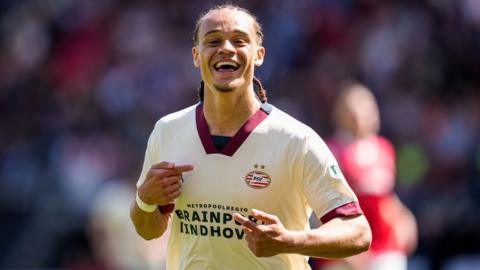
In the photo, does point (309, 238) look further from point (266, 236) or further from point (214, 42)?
point (214, 42)

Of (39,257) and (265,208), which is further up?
(265,208)

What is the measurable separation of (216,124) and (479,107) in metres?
7.81

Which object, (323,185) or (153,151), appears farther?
(153,151)

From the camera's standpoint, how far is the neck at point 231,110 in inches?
216

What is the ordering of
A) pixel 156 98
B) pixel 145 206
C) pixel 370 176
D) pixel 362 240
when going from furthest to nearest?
1. pixel 156 98
2. pixel 370 176
3. pixel 145 206
4. pixel 362 240


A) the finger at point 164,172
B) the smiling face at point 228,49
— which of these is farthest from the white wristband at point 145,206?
the smiling face at point 228,49

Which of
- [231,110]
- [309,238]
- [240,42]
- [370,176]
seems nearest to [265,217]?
[309,238]

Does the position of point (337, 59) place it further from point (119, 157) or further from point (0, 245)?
point (0, 245)

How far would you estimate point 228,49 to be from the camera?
5344 millimetres

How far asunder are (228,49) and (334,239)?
1.00 m

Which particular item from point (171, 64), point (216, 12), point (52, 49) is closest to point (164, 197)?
point (216, 12)

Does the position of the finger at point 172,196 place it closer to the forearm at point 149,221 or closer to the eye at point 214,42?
the forearm at point 149,221

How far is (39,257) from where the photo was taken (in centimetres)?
1318

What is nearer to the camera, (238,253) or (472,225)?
(238,253)
